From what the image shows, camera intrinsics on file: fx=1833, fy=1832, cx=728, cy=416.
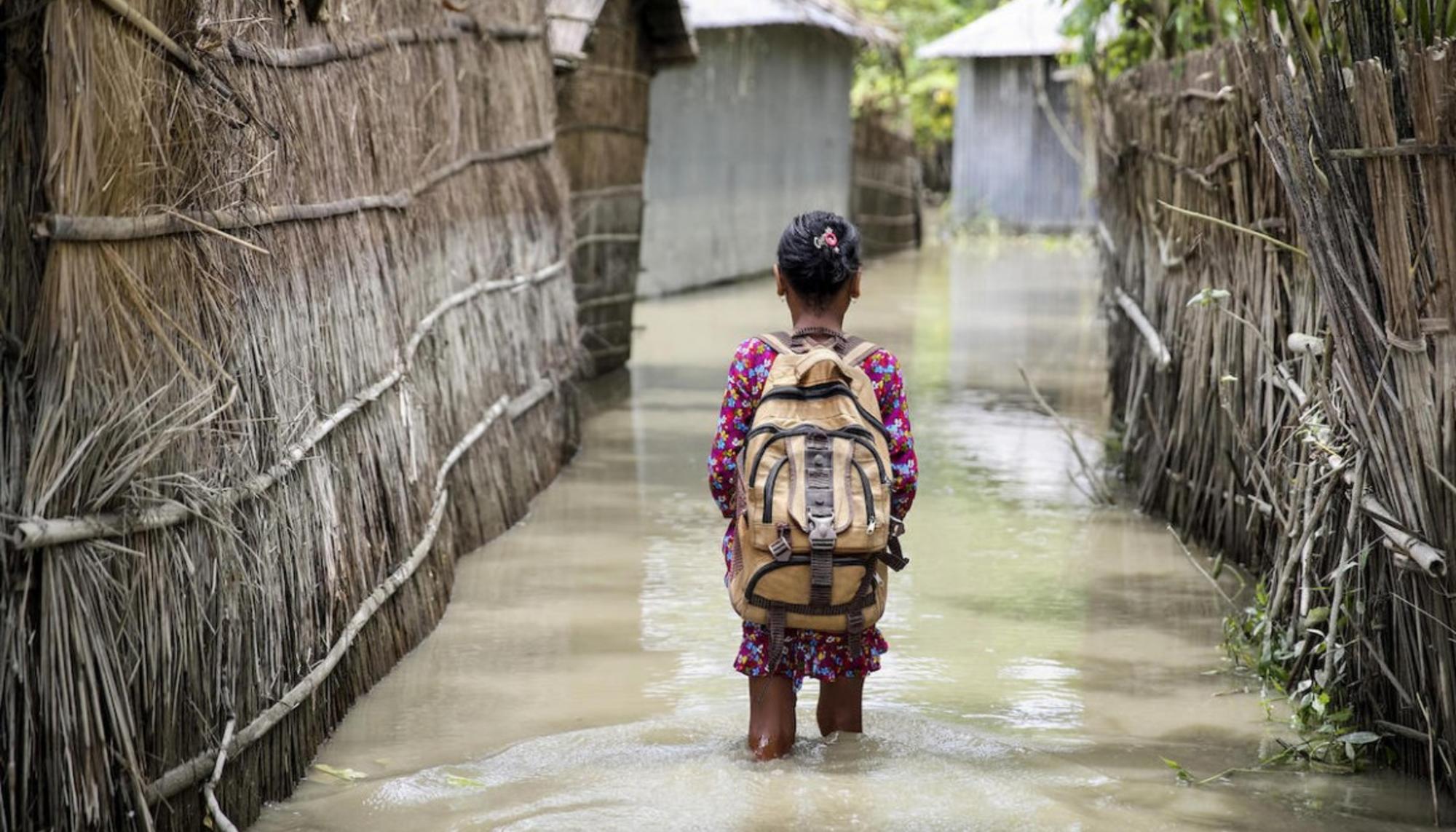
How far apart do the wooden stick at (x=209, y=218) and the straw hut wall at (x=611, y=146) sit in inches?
168

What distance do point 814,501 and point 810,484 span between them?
36mm

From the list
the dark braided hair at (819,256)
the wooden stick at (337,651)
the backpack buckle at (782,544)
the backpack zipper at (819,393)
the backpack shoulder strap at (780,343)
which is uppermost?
the dark braided hair at (819,256)

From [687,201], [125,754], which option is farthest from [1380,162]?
[687,201]

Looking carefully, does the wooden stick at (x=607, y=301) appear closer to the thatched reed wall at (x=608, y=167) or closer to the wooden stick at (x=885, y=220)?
the thatched reed wall at (x=608, y=167)

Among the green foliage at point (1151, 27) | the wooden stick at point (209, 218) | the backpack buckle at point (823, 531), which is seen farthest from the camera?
the green foliage at point (1151, 27)

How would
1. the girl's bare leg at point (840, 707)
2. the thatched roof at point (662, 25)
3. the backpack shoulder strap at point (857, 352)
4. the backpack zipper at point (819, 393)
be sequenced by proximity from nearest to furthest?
the backpack zipper at point (819, 393) < the backpack shoulder strap at point (857, 352) < the girl's bare leg at point (840, 707) < the thatched roof at point (662, 25)

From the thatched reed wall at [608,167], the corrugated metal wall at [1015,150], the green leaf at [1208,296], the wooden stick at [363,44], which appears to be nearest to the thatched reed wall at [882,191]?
the corrugated metal wall at [1015,150]

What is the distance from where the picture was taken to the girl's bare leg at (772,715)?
4.11 m

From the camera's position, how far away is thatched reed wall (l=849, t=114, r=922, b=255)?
75.3 ft

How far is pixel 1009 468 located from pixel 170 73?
554 cm

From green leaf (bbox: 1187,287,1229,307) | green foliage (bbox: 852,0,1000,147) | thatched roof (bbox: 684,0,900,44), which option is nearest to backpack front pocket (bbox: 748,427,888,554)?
green leaf (bbox: 1187,287,1229,307)

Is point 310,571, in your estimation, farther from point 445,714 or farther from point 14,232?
point 14,232

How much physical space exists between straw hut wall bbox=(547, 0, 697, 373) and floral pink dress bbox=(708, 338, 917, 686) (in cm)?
634

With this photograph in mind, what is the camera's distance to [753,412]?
13.3ft
